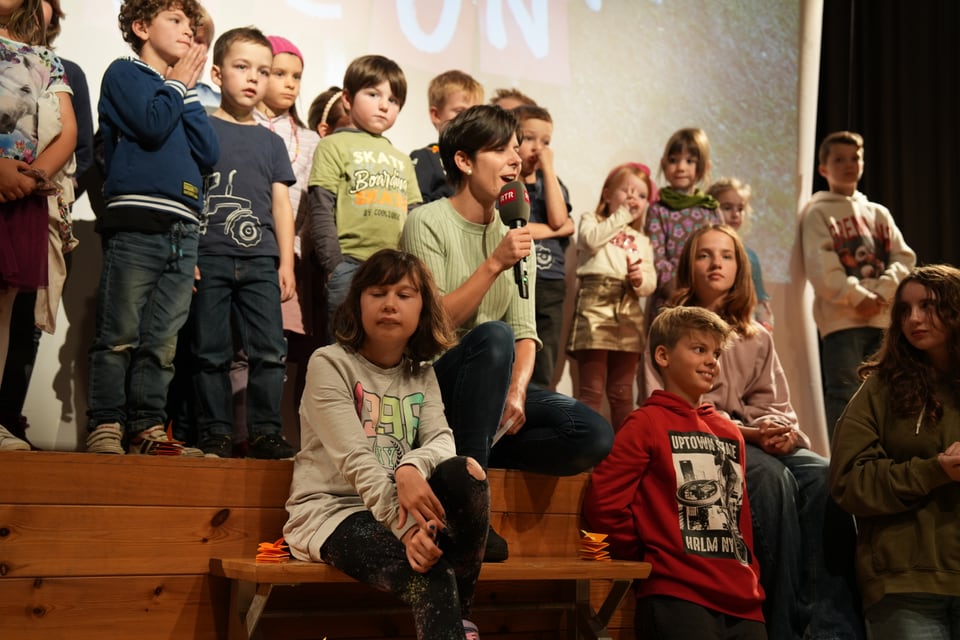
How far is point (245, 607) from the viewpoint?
1.90 metres

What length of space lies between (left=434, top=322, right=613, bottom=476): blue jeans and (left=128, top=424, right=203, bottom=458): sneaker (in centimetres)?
65

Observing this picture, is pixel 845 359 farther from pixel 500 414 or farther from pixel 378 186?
pixel 500 414

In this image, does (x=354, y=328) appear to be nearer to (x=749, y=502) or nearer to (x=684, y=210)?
(x=749, y=502)

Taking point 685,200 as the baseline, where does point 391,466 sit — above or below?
below

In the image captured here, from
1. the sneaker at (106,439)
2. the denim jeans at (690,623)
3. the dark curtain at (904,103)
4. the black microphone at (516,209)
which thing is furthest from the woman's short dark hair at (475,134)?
the dark curtain at (904,103)

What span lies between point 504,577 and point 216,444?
0.99 m

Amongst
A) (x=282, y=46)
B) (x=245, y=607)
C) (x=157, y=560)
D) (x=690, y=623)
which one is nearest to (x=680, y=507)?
(x=690, y=623)

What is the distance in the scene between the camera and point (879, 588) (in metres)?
2.16

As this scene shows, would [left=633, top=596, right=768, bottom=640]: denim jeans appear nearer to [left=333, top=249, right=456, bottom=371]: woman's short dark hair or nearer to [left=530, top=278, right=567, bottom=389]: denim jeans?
[left=333, top=249, right=456, bottom=371]: woman's short dark hair

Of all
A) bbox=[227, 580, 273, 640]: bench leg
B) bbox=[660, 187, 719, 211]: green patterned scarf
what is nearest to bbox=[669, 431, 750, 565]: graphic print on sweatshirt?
bbox=[227, 580, 273, 640]: bench leg

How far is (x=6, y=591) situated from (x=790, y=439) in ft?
6.09

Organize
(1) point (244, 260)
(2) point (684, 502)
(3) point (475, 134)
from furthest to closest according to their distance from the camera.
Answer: (1) point (244, 260) < (3) point (475, 134) < (2) point (684, 502)

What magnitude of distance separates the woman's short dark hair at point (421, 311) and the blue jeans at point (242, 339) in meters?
0.72

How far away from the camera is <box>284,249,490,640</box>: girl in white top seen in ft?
5.62
